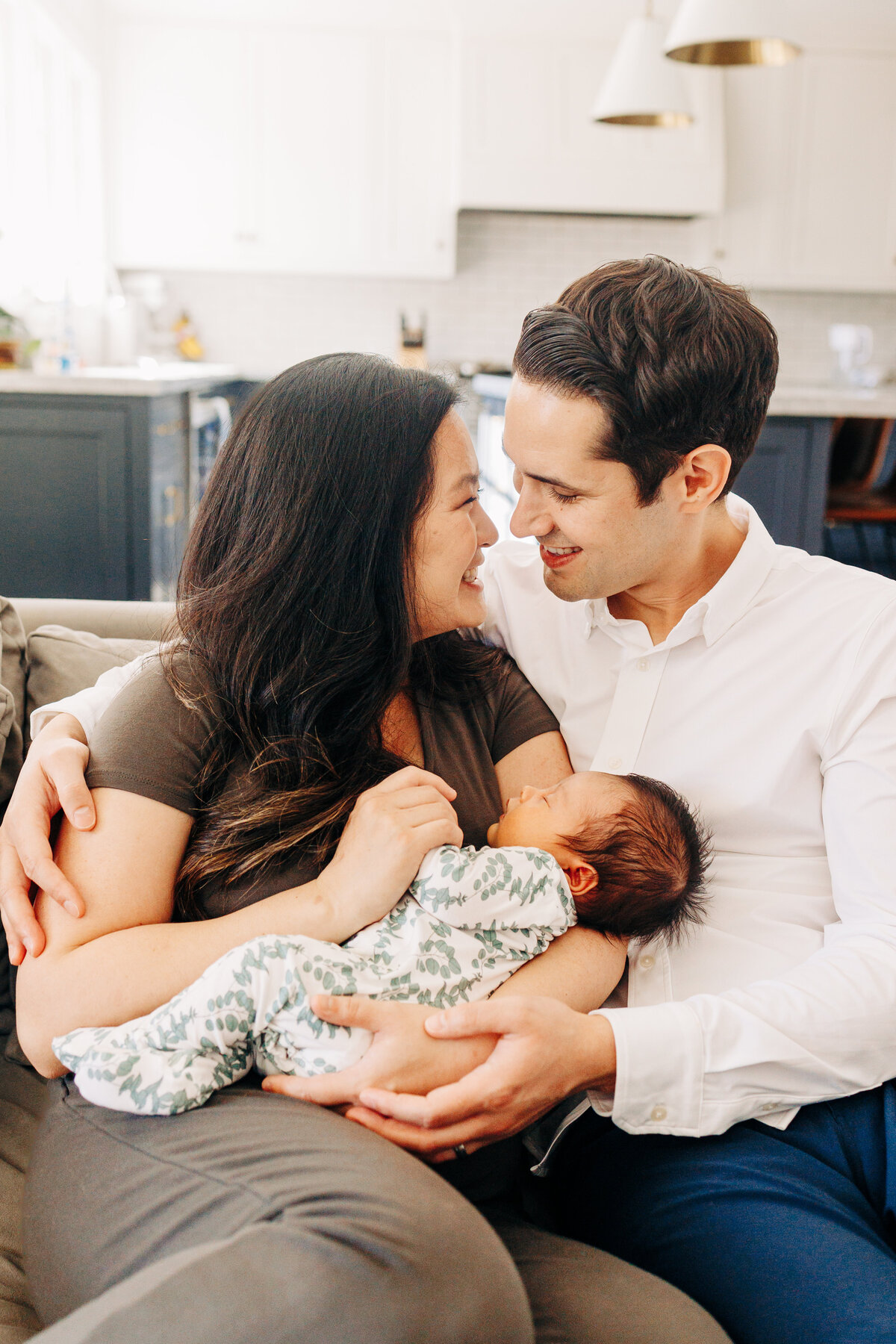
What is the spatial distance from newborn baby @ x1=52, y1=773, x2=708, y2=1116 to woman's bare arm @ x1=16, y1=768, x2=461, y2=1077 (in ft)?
0.10

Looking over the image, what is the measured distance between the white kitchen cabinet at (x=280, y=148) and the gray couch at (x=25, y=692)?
5220 mm

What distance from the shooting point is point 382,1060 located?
3.31ft

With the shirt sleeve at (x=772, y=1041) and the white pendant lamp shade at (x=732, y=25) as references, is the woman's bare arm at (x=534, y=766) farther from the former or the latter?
the white pendant lamp shade at (x=732, y=25)

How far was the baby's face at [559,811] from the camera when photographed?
126cm

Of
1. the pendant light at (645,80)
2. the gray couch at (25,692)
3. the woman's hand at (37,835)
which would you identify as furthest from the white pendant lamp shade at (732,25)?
the woman's hand at (37,835)

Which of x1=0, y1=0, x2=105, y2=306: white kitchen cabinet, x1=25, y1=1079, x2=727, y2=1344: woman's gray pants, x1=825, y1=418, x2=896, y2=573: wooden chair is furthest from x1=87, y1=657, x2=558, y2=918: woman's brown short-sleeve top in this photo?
x1=0, y1=0, x2=105, y2=306: white kitchen cabinet

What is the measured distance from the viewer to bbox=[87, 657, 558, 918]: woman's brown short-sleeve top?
114 cm

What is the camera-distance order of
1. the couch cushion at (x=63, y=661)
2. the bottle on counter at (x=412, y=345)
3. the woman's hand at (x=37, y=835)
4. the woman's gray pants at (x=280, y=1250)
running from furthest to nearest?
the bottle on counter at (x=412, y=345) < the couch cushion at (x=63, y=661) < the woman's hand at (x=37, y=835) < the woman's gray pants at (x=280, y=1250)

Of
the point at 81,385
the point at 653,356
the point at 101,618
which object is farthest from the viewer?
the point at 81,385

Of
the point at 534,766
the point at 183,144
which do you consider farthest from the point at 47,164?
the point at 534,766

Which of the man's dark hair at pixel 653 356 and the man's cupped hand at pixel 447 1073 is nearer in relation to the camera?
the man's cupped hand at pixel 447 1073

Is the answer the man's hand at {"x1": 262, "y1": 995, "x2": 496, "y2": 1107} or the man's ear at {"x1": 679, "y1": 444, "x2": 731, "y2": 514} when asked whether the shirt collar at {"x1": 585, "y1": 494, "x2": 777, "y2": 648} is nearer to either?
the man's ear at {"x1": 679, "y1": 444, "x2": 731, "y2": 514}

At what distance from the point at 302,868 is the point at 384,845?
126mm

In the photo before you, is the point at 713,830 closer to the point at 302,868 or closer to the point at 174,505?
the point at 302,868
